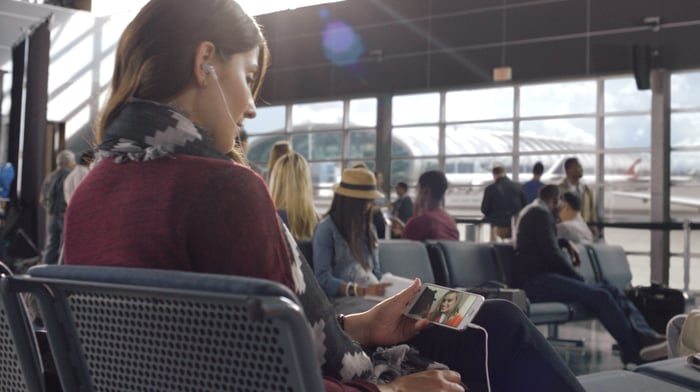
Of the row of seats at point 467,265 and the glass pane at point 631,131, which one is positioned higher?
the glass pane at point 631,131

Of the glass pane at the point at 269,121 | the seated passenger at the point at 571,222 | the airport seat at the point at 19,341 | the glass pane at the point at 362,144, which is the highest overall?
the glass pane at the point at 269,121

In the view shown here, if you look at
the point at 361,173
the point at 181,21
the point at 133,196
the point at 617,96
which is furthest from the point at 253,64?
the point at 617,96

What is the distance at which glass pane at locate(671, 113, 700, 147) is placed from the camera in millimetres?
11422

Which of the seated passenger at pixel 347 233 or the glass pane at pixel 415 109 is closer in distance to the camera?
the seated passenger at pixel 347 233

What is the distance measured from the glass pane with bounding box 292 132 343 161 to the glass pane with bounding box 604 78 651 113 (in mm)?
→ 4912

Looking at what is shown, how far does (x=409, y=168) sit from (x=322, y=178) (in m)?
2.28

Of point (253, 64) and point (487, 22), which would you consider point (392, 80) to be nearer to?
point (487, 22)

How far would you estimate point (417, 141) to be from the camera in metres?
13.9

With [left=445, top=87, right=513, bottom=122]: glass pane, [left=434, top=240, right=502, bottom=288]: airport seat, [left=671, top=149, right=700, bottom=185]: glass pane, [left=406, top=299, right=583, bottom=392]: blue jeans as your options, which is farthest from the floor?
[left=445, top=87, right=513, bottom=122]: glass pane

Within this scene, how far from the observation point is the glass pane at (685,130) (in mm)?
11422

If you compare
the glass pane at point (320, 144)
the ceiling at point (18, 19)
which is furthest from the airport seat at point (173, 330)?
the glass pane at point (320, 144)

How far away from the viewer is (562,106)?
486 inches

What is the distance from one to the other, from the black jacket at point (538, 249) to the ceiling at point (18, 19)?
25.9 ft

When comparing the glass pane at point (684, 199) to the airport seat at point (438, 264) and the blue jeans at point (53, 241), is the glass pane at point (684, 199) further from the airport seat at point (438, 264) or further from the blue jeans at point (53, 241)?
the blue jeans at point (53, 241)
